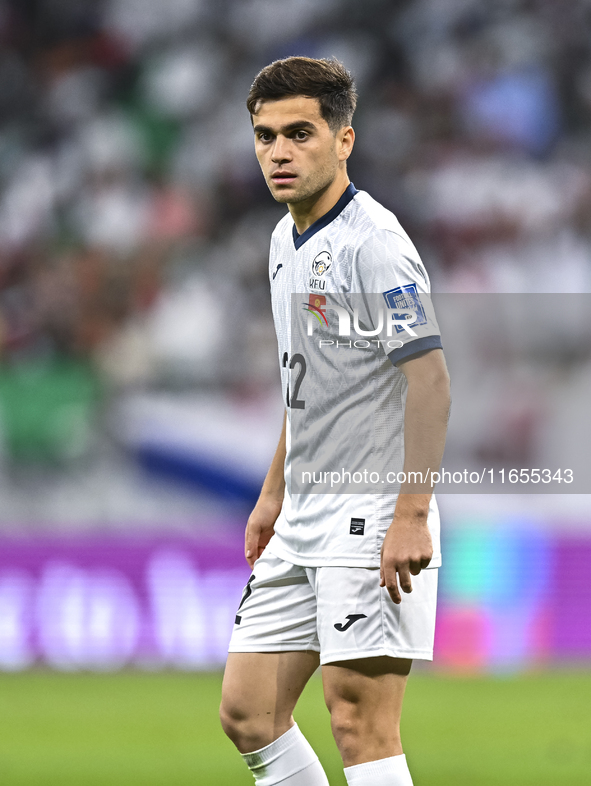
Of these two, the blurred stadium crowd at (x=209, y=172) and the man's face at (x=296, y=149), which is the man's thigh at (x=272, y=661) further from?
the blurred stadium crowd at (x=209, y=172)

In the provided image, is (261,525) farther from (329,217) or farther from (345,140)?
(345,140)

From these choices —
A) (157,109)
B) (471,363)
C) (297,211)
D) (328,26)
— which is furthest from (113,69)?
(297,211)

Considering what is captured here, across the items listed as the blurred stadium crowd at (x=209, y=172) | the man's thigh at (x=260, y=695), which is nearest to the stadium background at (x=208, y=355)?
the blurred stadium crowd at (x=209, y=172)

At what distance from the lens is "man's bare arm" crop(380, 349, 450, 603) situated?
2.83 m

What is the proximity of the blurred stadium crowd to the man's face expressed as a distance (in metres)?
5.60

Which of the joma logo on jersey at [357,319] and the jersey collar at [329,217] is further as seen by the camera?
the jersey collar at [329,217]

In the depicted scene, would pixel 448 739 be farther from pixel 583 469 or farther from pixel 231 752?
pixel 583 469

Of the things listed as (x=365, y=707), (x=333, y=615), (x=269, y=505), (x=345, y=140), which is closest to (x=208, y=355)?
(x=269, y=505)

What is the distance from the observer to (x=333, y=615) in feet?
9.93

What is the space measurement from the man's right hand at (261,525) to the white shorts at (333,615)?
0.89 ft

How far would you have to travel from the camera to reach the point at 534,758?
217 inches

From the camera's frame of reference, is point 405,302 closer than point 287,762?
Yes

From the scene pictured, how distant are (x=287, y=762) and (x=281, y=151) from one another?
155 cm

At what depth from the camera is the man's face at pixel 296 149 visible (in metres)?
3.12
